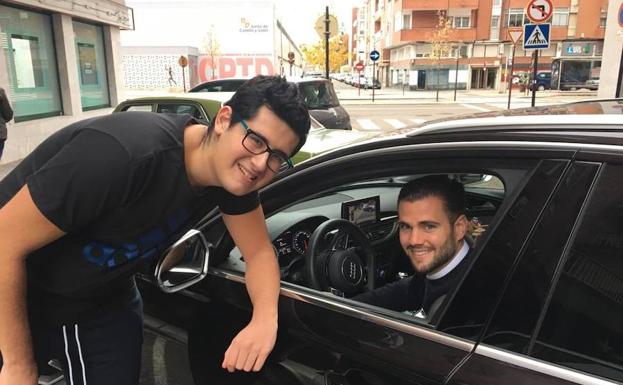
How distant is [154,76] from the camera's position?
40.4 meters

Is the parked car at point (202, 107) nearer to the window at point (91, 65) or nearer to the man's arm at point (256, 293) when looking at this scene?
the man's arm at point (256, 293)

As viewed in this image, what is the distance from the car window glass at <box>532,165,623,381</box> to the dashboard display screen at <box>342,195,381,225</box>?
4.91ft

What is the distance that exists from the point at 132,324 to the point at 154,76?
1638 inches

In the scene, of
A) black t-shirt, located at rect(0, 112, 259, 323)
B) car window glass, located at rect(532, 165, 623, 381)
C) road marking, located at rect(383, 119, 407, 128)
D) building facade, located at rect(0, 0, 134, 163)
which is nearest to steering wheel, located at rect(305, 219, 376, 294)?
black t-shirt, located at rect(0, 112, 259, 323)

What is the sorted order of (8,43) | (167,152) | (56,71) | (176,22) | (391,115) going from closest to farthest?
(167,152), (8,43), (56,71), (391,115), (176,22)

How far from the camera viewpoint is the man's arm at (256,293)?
157 cm

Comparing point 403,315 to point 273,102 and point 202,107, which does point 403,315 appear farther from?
point 202,107

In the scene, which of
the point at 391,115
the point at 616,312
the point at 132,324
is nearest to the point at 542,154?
the point at 616,312

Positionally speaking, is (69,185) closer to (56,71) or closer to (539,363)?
(539,363)

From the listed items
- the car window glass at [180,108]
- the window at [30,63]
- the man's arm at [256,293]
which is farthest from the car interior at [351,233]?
the window at [30,63]

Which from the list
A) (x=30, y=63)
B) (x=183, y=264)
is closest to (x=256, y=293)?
(x=183, y=264)

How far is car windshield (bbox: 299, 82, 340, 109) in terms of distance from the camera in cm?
864

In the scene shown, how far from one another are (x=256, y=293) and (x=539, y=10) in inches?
391

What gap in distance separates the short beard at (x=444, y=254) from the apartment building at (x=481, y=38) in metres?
46.3
